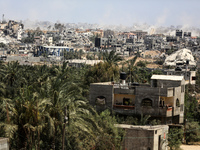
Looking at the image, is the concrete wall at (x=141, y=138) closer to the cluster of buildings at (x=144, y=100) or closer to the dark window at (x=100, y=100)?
→ the cluster of buildings at (x=144, y=100)

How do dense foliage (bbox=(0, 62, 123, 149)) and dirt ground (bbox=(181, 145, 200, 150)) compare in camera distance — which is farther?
dirt ground (bbox=(181, 145, 200, 150))

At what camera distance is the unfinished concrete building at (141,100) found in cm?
3173

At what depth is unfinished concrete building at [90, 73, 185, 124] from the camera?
104ft

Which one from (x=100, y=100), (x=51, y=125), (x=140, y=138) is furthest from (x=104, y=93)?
(x=51, y=125)

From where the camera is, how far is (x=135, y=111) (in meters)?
32.2

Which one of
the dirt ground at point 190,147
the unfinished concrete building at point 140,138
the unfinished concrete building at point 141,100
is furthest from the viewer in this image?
the dirt ground at point 190,147

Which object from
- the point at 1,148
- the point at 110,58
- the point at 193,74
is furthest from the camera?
the point at 193,74

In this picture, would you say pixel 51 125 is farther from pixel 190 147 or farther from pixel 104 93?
pixel 190 147

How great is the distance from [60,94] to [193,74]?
2199 inches

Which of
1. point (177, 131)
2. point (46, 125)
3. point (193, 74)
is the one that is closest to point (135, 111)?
point (177, 131)

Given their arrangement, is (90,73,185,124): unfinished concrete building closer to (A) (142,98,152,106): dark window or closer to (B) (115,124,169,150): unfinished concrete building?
(A) (142,98,152,106): dark window

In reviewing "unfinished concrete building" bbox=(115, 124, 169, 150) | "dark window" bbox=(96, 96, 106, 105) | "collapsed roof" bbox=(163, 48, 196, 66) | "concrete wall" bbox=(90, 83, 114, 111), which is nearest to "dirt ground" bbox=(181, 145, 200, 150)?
"concrete wall" bbox=(90, 83, 114, 111)

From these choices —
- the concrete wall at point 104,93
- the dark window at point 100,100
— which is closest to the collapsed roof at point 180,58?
the concrete wall at point 104,93

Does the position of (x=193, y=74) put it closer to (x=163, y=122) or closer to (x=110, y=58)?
(x=110, y=58)
